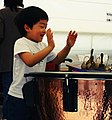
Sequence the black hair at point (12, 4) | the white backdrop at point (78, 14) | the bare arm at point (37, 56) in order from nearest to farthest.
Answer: the bare arm at point (37, 56) < the black hair at point (12, 4) < the white backdrop at point (78, 14)

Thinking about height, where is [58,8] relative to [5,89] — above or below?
above

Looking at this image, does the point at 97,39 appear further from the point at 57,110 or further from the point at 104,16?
the point at 57,110

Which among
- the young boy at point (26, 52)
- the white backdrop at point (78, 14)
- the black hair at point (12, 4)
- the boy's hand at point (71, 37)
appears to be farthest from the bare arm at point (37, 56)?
the white backdrop at point (78, 14)

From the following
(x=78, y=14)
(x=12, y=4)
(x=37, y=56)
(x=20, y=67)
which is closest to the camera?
(x=37, y=56)

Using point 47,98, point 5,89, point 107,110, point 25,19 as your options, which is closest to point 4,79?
point 5,89

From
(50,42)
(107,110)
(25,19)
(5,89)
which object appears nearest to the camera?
(107,110)

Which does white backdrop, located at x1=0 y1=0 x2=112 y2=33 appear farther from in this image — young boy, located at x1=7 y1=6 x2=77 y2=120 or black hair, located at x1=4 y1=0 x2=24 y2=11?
young boy, located at x1=7 y1=6 x2=77 y2=120

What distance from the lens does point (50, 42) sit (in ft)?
3.94

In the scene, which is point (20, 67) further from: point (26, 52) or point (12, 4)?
point (12, 4)

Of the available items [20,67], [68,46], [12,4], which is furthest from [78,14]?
[20,67]

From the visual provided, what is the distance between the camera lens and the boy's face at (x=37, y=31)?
4.38 feet

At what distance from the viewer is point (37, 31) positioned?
1.34 meters

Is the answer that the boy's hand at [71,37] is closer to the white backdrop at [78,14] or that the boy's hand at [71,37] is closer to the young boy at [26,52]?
the young boy at [26,52]

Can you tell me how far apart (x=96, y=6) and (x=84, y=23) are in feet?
0.72
